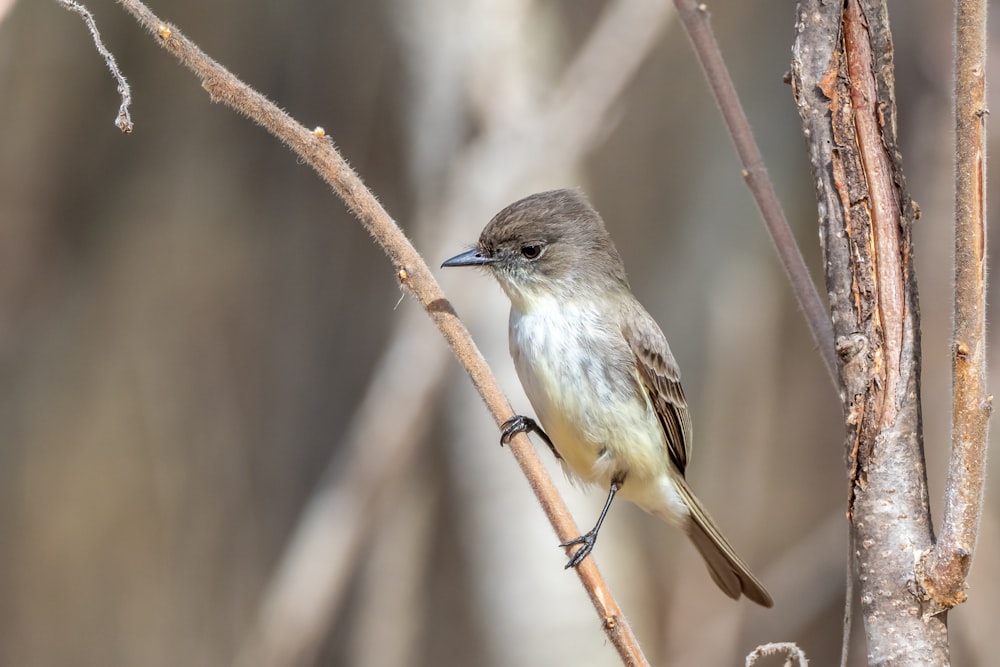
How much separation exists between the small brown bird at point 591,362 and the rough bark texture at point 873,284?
1252 millimetres

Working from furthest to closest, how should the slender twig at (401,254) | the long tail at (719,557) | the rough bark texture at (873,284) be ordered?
the long tail at (719,557)
the slender twig at (401,254)
the rough bark texture at (873,284)

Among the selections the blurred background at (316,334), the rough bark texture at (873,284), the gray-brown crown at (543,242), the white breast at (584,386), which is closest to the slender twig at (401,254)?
the rough bark texture at (873,284)

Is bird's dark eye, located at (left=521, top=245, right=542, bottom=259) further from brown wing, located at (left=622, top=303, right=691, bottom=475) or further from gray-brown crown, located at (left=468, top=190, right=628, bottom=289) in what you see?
brown wing, located at (left=622, top=303, right=691, bottom=475)

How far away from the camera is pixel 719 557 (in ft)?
10.1

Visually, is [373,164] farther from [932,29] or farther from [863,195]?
[863,195]

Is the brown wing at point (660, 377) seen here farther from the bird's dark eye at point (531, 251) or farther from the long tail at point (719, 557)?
the bird's dark eye at point (531, 251)

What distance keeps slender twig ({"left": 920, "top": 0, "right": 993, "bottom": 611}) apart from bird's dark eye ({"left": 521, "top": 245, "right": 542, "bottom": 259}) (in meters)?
1.64

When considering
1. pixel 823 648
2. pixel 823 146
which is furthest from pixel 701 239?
pixel 823 146

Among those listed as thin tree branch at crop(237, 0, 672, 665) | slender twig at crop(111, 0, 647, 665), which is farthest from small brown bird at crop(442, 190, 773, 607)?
slender twig at crop(111, 0, 647, 665)

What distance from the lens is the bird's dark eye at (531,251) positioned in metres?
2.98

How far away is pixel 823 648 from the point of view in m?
5.32

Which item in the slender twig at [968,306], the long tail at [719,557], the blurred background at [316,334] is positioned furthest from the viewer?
the blurred background at [316,334]

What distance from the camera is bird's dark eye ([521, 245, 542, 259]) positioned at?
2980 millimetres

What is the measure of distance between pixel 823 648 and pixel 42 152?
464 centimetres
